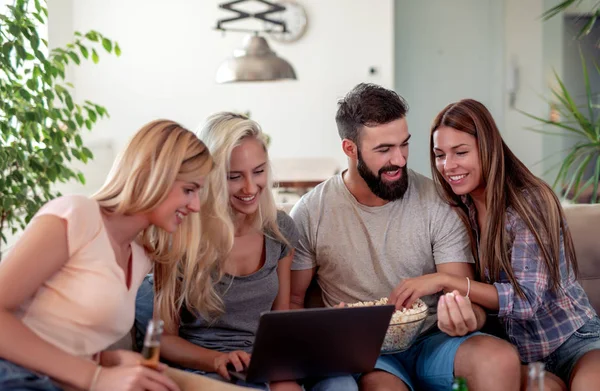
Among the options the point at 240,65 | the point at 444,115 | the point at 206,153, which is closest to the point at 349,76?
the point at 240,65

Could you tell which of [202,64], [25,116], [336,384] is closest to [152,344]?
[336,384]

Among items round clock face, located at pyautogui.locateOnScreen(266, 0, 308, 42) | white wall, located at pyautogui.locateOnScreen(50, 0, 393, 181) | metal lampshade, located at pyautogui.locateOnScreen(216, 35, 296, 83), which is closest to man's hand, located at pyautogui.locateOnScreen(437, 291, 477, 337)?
metal lampshade, located at pyautogui.locateOnScreen(216, 35, 296, 83)

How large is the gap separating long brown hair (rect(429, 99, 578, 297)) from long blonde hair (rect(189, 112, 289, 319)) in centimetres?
64

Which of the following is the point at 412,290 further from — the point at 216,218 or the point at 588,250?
the point at 588,250

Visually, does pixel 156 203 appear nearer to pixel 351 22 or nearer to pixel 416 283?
pixel 416 283

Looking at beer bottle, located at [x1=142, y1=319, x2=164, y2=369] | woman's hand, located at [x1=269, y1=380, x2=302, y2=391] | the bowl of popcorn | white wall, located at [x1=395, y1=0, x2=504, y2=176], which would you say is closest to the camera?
beer bottle, located at [x1=142, y1=319, x2=164, y2=369]

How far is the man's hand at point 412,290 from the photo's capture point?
2170 mm

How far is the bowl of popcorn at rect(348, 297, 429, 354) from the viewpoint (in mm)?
2092

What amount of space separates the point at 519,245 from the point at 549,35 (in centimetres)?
536

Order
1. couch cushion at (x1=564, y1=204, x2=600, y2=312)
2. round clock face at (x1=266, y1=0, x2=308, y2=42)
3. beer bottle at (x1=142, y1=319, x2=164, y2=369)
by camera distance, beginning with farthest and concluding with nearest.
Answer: round clock face at (x1=266, y1=0, x2=308, y2=42), couch cushion at (x1=564, y1=204, x2=600, y2=312), beer bottle at (x1=142, y1=319, x2=164, y2=369)

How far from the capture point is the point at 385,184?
2.41m

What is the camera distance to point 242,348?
2.17 m

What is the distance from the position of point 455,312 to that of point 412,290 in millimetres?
131

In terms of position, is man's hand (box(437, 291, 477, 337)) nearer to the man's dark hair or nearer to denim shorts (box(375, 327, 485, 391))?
denim shorts (box(375, 327, 485, 391))
